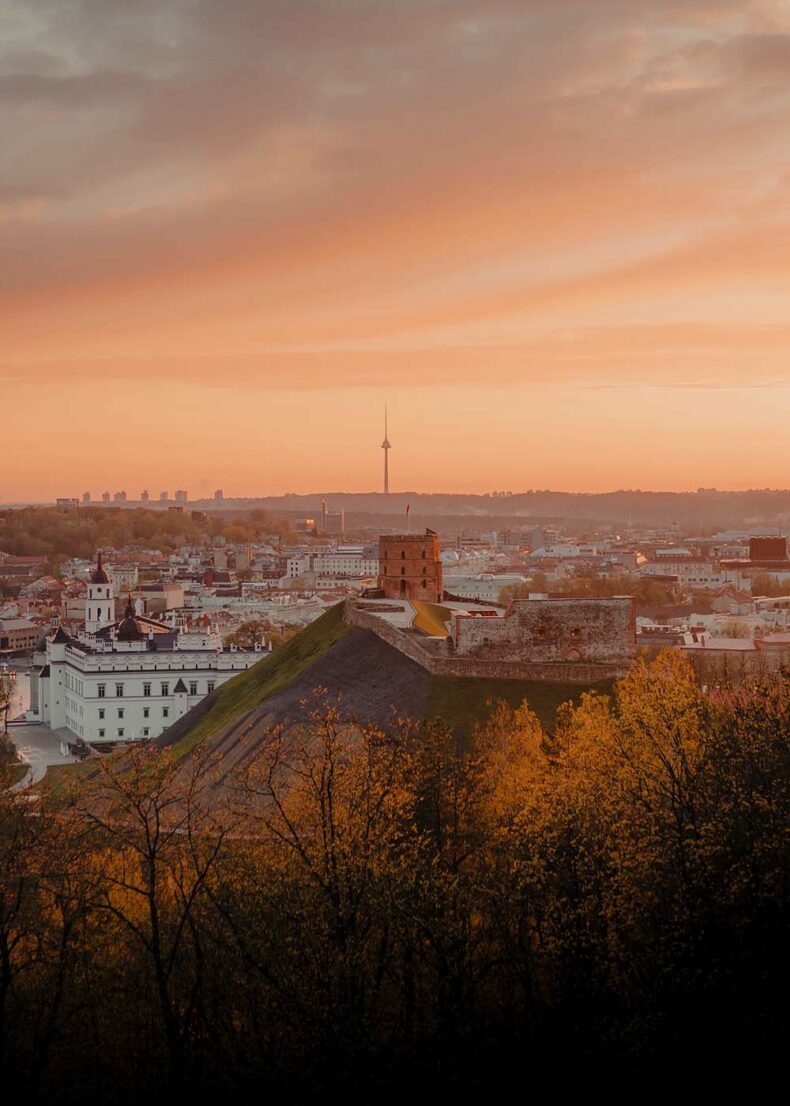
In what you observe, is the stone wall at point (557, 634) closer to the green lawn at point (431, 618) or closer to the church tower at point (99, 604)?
the green lawn at point (431, 618)

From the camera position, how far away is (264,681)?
51.0 meters

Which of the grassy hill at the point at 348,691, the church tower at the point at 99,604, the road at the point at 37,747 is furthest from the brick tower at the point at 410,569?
the church tower at the point at 99,604

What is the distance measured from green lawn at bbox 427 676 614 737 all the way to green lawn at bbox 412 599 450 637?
6.05 meters

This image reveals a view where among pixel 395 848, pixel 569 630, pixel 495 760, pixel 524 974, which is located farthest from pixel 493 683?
pixel 524 974

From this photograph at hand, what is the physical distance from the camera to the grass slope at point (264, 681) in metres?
47.9

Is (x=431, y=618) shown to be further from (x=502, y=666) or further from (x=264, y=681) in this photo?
(x=502, y=666)

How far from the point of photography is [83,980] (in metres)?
20.6

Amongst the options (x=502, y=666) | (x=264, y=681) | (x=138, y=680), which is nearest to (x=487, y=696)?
(x=502, y=666)

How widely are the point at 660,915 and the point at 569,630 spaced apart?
19.4m

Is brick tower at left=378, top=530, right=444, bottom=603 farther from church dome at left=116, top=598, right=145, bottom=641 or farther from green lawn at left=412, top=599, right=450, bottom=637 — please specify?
church dome at left=116, top=598, right=145, bottom=641

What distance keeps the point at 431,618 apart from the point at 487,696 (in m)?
13.9

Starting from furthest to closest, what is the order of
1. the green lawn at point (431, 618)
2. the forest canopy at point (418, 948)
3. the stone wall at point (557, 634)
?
the green lawn at point (431, 618), the stone wall at point (557, 634), the forest canopy at point (418, 948)

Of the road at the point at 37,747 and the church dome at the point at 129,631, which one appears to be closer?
the road at the point at 37,747

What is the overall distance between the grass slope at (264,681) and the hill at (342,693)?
0.19ft
